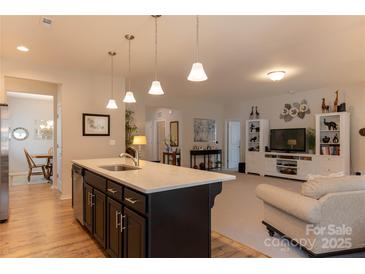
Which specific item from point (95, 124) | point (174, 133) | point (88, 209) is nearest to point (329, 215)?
point (88, 209)

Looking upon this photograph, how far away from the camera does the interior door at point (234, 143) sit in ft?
29.5

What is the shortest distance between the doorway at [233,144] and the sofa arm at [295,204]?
6.22 metres

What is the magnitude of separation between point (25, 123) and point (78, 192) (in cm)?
597

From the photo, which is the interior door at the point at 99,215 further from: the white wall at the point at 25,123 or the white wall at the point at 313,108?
the white wall at the point at 25,123

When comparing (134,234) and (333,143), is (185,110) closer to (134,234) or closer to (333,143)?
(333,143)

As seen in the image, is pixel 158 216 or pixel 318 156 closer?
pixel 158 216

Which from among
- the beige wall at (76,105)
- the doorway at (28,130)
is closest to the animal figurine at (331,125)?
the beige wall at (76,105)

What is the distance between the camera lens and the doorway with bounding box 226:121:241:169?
8.94 metres

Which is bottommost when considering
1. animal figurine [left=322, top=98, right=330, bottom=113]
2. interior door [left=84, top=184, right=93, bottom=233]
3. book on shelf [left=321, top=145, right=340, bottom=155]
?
interior door [left=84, top=184, right=93, bottom=233]

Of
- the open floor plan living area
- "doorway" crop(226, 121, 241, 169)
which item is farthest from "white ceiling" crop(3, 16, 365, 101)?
"doorway" crop(226, 121, 241, 169)

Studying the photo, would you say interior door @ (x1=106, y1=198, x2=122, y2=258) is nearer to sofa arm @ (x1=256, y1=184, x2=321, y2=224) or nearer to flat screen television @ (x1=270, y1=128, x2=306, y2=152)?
sofa arm @ (x1=256, y1=184, x2=321, y2=224)

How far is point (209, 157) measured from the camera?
336 inches

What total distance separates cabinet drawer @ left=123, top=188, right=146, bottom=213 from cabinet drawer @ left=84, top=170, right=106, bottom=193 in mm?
523

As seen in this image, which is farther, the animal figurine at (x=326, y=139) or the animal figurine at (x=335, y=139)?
the animal figurine at (x=326, y=139)
